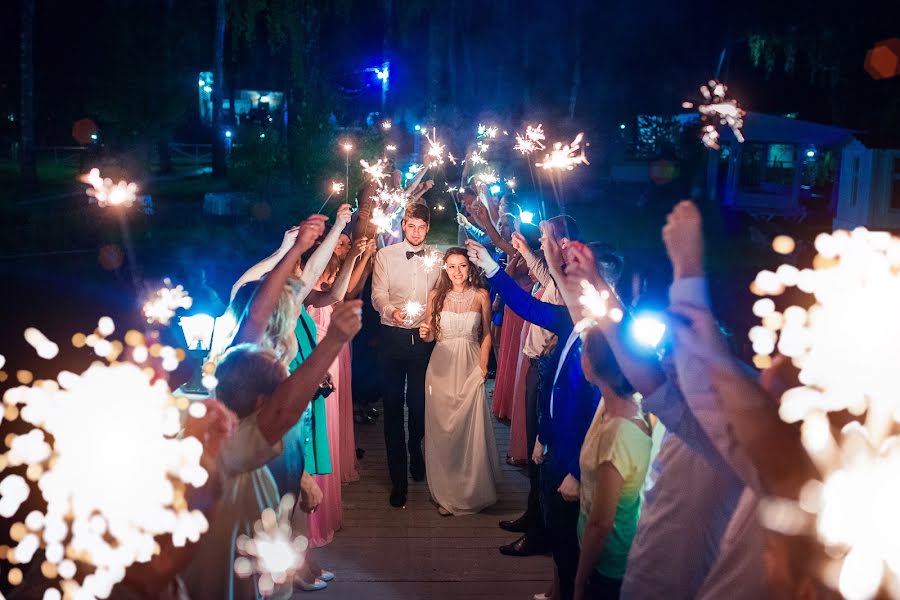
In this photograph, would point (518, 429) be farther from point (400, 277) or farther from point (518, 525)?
Result: point (400, 277)

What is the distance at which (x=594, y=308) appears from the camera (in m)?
3.15

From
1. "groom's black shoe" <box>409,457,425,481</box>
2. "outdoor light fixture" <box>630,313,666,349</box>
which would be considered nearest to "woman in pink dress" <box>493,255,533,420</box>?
"groom's black shoe" <box>409,457,425,481</box>

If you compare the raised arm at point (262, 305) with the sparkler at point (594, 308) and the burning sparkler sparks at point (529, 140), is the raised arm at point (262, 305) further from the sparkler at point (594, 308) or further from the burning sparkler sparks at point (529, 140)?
the burning sparkler sparks at point (529, 140)

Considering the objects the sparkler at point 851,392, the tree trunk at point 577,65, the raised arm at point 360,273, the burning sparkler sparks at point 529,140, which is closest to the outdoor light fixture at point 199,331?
the raised arm at point 360,273

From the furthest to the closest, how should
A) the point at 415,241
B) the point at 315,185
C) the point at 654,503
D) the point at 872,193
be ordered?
the point at 872,193
the point at 315,185
the point at 415,241
the point at 654,503

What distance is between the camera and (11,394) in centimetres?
254

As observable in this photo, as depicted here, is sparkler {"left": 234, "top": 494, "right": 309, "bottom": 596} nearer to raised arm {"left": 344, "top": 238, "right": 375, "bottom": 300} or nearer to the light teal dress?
the light teal dress

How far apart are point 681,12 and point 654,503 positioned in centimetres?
3730

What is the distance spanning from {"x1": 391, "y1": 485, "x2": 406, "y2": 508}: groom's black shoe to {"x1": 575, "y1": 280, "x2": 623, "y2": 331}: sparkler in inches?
121

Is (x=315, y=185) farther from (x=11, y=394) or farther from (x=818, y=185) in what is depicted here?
(x=818, y=185)

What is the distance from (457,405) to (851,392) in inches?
162

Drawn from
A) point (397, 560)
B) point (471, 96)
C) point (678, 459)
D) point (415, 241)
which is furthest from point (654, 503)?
point (471, 96)

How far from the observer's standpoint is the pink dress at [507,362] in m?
7.52

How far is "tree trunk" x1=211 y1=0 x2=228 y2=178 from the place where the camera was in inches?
1141
